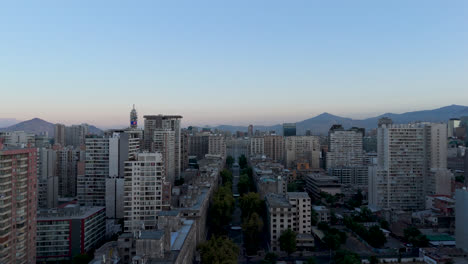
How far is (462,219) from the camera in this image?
27969 mm

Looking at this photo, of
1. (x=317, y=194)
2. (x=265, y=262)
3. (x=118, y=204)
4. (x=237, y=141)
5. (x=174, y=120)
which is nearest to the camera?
(x=265, y=262)

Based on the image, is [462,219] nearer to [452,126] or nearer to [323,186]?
[323,186]

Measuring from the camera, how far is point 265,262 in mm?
25312

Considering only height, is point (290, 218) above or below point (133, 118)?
below

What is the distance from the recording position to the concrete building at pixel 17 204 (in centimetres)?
2091

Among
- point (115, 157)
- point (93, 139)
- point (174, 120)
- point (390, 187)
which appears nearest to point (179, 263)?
point (115, 157)

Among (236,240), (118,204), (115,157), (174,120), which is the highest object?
(174,120)

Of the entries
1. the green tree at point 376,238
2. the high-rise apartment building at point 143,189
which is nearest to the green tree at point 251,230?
the high-rise apartment building at point 143,189

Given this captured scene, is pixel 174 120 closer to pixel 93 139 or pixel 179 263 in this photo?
pixel 93 139

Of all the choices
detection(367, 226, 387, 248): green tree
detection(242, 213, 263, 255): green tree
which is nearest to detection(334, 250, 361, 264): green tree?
detection(367, 226, 387, 248): green tree

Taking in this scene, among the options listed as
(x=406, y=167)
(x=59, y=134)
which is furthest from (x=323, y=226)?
(x=59, y=134)

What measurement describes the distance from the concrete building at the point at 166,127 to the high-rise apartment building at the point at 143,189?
1284 inches

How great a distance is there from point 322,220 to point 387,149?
13.2 metres

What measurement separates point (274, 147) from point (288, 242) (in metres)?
71.8
